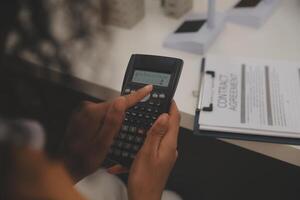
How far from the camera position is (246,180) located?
1.02 metres

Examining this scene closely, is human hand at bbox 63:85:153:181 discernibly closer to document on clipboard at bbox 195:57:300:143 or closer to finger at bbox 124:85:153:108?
finger at bbox 124:85:153:108

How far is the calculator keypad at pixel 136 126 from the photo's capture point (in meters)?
0.57

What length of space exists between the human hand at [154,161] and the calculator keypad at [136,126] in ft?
0.05

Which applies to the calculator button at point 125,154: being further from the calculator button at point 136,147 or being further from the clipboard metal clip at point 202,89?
the clipboard metal clip at point 202,89

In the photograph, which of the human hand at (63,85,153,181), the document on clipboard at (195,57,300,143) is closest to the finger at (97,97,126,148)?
the human hand at (63,85,153,181)

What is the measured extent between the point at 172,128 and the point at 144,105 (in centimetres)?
6

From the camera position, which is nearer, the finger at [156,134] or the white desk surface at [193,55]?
the finger at [156,134]

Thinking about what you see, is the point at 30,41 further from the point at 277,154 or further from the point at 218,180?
the point at 218,180

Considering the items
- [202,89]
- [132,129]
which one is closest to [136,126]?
[132,129]

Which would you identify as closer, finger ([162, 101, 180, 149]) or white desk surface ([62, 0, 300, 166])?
finger ([162, 101, 180, 149])

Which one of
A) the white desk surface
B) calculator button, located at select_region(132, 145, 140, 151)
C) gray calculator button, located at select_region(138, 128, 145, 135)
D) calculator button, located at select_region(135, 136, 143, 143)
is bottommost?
calculator button, located at select_region(132, 145, 140, 151)

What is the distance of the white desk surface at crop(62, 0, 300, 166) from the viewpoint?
2.18 feet

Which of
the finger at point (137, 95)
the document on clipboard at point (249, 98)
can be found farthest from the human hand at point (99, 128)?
the document on clipboard at point (249, 98)

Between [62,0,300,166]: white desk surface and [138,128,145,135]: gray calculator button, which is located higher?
[62,0,300,166]: white desk surface
